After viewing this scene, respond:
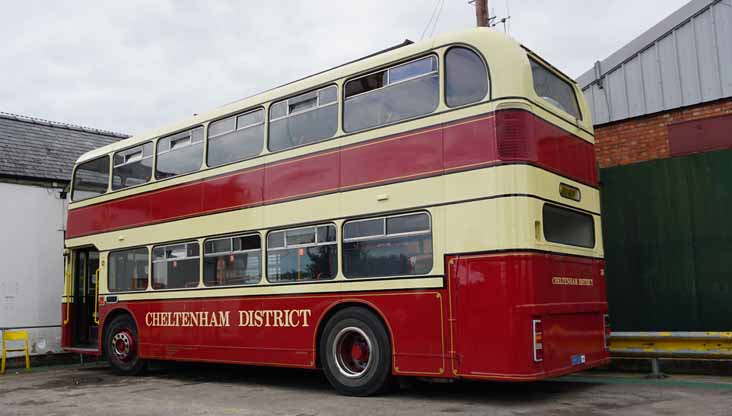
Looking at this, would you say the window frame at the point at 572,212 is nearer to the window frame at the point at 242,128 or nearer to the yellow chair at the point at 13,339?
the window frame at the point at 242,128

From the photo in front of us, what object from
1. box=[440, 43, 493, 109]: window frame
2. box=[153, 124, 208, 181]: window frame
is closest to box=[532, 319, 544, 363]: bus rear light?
box=[440, 43, 493, 109]: window frame

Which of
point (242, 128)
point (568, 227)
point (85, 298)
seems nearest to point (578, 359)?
point (568, 227)

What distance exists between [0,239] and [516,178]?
10.8 m

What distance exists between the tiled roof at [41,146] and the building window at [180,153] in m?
4.36

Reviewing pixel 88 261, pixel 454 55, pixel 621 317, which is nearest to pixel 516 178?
pixel 454 55

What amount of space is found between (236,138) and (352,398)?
4295 mm

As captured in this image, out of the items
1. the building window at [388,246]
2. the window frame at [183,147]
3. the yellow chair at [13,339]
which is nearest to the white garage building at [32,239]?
the yellow chair at [13,339]

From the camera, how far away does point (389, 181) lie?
8.39 m

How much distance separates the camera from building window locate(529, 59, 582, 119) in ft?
27.0

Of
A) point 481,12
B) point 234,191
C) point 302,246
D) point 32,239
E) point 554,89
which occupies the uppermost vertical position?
point 481,12

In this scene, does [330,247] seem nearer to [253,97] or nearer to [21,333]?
[253,97]

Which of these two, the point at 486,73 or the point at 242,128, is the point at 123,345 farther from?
the point at 486,73

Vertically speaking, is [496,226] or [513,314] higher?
[496,226]

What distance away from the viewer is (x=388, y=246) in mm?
8328
